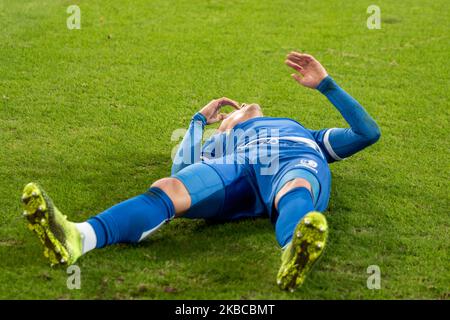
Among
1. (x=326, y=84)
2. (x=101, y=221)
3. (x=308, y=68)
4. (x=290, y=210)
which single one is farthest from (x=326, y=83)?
(x=101, y=221)

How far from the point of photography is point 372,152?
5.80m

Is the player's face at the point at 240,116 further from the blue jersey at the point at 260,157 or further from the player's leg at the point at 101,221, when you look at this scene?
the player's leg at the point at 101,221

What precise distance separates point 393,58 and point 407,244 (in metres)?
3.61

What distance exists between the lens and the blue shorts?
4.27 m

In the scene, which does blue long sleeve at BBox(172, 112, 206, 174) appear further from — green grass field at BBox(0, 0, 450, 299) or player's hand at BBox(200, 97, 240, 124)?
green grass field at BBox(0, 0, 450, 299)

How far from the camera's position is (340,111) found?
4.86 metres

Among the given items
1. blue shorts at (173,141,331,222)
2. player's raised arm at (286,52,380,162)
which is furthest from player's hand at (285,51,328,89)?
blue shorts at (173,141,331,222)

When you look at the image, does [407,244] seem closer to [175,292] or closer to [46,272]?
[175,292]

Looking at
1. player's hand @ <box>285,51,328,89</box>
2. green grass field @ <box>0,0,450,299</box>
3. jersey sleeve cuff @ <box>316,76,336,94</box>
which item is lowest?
green grass field @ <box>0,0,450,299</box>

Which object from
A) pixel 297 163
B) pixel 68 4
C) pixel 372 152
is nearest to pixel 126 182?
pixel 297 163

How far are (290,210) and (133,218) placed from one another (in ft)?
2.58

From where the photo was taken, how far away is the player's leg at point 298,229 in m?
3.54

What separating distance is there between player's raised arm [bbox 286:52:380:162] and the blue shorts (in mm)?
327

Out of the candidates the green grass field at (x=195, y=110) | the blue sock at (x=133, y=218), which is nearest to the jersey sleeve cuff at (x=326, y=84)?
the green grass field at (x=195, y=110)
